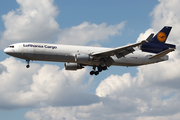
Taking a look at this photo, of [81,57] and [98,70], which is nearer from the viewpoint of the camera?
[81,57]

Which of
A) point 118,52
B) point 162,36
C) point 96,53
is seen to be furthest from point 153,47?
point 96,53

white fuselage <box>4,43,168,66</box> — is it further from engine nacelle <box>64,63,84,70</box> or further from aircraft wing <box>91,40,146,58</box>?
engine nacelle <box>64,63,84,70</box>

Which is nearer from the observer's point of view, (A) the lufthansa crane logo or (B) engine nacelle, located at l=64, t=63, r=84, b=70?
(A) the lufthansa crane logo

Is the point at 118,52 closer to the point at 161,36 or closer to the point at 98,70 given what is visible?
the point at 98,70

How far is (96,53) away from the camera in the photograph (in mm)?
50062

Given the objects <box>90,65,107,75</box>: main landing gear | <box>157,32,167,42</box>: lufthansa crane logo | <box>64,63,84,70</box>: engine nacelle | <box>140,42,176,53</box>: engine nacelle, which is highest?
<box>157,32,167,42</box>: lufthansa crane logo

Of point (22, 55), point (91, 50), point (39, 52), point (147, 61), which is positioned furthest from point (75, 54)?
point (147, 61)

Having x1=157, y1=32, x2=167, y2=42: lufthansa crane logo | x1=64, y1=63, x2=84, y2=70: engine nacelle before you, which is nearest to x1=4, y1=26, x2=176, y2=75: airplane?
x1=157, y1=32, x2=167, y2=42: lufthansa crane logo

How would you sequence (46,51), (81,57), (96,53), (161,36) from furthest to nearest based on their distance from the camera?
(161,36) < (96,53) < (81,57) < (46,51)

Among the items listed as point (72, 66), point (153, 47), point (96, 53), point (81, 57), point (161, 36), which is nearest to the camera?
point (81, 57)

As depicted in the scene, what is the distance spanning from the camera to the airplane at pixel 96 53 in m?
48.9

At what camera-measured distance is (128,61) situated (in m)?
53.7

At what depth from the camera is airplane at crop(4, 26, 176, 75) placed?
48.9 metres

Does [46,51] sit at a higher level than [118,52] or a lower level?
higher
